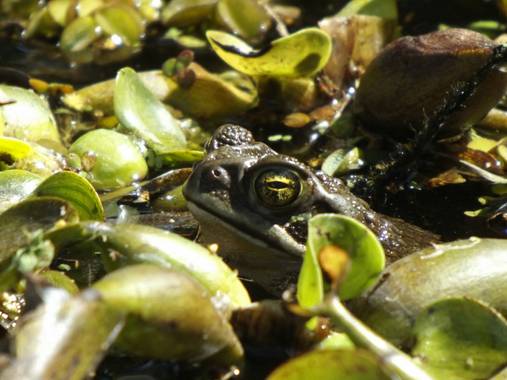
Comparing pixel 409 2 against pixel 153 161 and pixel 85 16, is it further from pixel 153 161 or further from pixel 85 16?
pixel 153 161

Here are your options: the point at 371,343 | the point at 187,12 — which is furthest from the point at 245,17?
the point at 371,343

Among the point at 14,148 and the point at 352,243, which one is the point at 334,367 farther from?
the point at 14,148

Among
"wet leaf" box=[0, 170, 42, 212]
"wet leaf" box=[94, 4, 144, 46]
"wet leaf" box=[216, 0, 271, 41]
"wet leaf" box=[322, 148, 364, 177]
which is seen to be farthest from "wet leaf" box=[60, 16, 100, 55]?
"wet leaf" box=[0, 170, 42, 212]

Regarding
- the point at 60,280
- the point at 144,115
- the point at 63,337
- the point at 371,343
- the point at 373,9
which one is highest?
the point at 63,337

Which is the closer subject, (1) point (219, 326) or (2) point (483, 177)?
(1) point (219, 326)

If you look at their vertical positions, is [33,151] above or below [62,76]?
above

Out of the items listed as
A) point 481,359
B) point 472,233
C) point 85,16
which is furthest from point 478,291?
point 85,16

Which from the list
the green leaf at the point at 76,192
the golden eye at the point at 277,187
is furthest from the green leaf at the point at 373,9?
the green leaf at the point at 76,192

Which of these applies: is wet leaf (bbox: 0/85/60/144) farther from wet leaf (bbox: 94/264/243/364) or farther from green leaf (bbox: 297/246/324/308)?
green leaf (bbox: 297/246/324/308)
